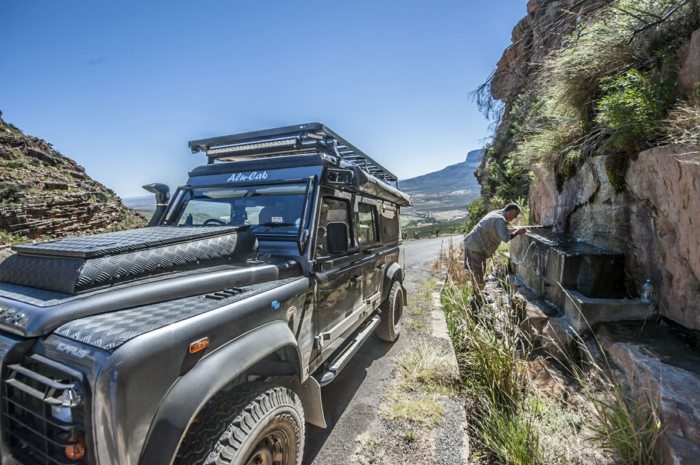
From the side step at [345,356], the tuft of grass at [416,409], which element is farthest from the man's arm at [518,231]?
the tuft of grass at [416,409]

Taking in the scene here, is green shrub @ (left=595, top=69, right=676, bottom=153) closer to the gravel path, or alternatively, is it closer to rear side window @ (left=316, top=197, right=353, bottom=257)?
rear side window @ (left=316, top=197, right=353, bottom=257)

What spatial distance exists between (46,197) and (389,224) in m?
26.3

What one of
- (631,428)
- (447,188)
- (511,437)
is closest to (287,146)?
(511,437)

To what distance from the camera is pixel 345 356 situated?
10.6 feet

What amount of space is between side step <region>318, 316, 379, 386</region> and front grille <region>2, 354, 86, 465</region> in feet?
5.64

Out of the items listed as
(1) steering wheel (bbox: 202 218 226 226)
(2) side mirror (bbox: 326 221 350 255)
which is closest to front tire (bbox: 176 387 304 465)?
(2) side mirror (bbox: 326 221 350 255)

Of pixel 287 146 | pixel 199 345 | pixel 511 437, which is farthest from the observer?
pixel 287 146

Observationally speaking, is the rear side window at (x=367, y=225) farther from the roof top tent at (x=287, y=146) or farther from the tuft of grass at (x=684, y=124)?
the tuft of grass at (x=684, y=124)

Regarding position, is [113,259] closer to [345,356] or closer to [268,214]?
[268,214]

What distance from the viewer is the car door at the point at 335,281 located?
2.83 m

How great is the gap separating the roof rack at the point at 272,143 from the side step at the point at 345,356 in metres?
2.03

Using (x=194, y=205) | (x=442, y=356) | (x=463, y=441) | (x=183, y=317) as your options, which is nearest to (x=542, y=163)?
(x=442, y=356)

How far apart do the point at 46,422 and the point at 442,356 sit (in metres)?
3.60

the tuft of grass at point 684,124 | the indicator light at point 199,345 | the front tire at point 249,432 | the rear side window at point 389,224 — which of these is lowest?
the front tire at point 249,432
